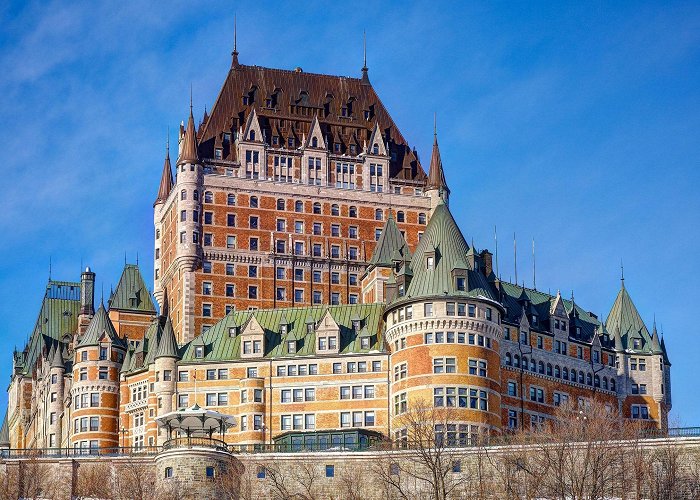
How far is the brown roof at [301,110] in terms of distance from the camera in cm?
18650

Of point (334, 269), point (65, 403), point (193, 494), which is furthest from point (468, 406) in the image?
point (65, 403)

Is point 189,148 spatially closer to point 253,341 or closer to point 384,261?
point 384,261

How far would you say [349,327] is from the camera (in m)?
158

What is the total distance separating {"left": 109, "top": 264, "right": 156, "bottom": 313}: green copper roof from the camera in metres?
182

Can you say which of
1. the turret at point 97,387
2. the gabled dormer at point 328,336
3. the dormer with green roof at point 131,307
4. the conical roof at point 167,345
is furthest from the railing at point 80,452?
the dormer with green roof at point 131,307

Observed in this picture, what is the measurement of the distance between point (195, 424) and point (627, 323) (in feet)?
172

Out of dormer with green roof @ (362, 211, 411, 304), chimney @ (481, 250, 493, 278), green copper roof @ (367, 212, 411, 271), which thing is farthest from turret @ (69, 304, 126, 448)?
chimney @ (481, 250, 493, 278)

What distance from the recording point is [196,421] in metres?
140

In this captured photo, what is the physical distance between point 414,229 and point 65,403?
39740 mm

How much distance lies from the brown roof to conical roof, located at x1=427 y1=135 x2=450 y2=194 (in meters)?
1.52

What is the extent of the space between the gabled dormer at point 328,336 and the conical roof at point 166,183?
137ft

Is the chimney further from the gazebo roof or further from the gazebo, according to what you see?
the gazebo roof

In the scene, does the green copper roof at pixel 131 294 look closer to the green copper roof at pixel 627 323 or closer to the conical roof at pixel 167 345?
the conical roof at pixel 167 345

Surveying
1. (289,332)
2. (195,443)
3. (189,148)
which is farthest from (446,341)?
(189,148)
